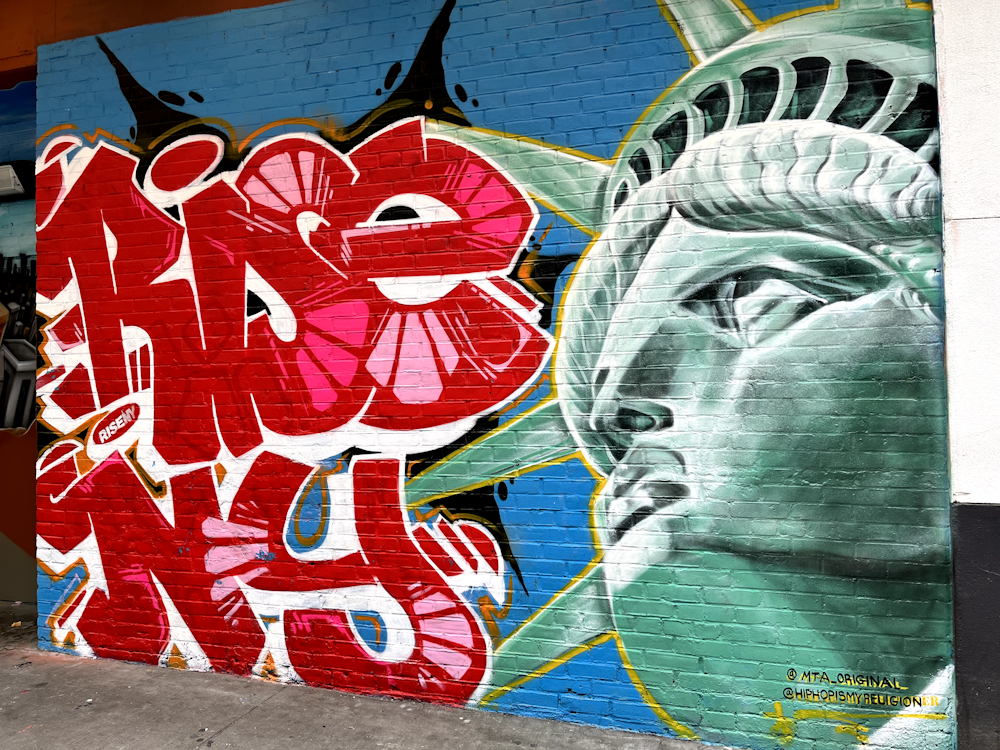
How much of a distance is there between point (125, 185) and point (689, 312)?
3.84 meters

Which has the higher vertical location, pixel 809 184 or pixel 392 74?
pixel 392 74

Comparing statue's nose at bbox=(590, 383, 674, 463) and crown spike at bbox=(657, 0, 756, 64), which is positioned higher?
crown spike at bbox=(657, 0, 756, 64)

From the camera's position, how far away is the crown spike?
3.58m

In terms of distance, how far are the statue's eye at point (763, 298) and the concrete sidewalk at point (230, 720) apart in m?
2.18

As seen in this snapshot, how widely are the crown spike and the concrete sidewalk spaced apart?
3606mm

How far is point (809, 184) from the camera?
3506 mm

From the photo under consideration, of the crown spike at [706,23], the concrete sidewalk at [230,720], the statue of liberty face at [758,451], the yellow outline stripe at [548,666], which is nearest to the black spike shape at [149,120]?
the statue of liberty face at [758,451]

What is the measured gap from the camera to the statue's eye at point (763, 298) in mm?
3477

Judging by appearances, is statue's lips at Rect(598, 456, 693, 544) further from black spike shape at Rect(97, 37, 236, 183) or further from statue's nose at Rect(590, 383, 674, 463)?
black spike shape at Rect(97, 37, 236, 183)

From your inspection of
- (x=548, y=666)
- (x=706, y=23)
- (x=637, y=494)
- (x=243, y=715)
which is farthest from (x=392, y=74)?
(x=243, y=715)

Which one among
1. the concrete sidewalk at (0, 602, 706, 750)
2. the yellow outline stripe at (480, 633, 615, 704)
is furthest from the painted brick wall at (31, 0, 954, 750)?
the concrete sidewalk at (0, 602, 706, 750)

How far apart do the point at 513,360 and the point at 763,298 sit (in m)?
1.36

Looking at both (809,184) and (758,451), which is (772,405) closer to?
(758,451)

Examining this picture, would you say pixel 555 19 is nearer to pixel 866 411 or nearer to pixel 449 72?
pixel 449 72
